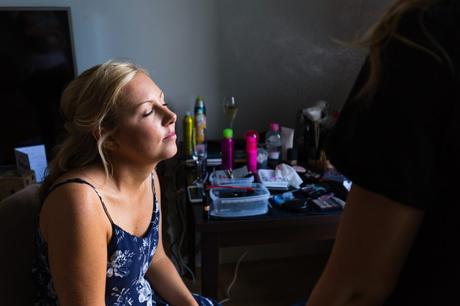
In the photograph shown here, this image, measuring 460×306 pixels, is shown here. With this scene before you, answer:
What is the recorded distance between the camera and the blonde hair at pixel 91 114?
2.96 ft

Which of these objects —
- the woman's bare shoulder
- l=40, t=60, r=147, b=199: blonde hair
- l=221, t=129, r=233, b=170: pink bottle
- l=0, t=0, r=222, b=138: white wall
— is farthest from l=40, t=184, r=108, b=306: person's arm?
l=0, t=0, r=222, b=138: white wall

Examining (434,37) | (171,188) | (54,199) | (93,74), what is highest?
(434,37)

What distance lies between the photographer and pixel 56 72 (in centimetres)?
163

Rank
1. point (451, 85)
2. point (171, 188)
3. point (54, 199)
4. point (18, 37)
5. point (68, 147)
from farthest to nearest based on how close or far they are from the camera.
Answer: point (171, 188), point (18, 37), point (68, 147), point (54, 199), point (451, 85)

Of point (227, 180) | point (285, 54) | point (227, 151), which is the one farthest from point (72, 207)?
point (285, 54)

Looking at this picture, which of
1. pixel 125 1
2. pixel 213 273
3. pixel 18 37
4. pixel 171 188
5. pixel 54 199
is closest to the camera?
pixel 54 199

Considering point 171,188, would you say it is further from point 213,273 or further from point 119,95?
point 119,95

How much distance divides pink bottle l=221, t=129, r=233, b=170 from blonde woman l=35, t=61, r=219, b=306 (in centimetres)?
61

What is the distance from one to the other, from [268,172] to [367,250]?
1.15 meters

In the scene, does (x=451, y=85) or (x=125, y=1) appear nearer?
(x=451, y=85)

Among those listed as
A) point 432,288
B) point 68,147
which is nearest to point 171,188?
point 68,147

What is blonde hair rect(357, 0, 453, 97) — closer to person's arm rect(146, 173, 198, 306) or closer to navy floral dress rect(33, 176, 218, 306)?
navy floral dress rect(33, 176, 218, 306)

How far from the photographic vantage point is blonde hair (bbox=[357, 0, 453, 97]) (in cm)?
37

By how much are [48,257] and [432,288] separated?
0.75 meters
